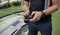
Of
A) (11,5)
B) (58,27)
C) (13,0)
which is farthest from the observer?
(11,5)

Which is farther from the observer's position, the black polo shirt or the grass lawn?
the grass lawn

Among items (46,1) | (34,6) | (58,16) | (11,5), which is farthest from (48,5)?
(11,5)

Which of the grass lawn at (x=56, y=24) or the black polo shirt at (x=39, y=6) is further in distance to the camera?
the grass lawn at (x=56, y=24)

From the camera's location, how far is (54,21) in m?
2.27

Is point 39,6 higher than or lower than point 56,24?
higher

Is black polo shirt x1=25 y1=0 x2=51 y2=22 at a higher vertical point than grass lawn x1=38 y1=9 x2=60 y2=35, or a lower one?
higher

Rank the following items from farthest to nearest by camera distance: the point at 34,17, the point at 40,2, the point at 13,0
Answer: the point at 13,0 → the point at 40,2 → the point at 34,17

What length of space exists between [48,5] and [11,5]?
6.42 meters

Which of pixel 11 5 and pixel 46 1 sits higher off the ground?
pixel 46 1

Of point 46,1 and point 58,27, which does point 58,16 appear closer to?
point 58,27

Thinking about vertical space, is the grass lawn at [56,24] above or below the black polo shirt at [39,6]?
below

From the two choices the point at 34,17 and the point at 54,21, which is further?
the point at 54,21

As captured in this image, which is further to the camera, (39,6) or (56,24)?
(56,24)

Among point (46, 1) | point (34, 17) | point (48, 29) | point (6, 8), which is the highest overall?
point (46, 1)
